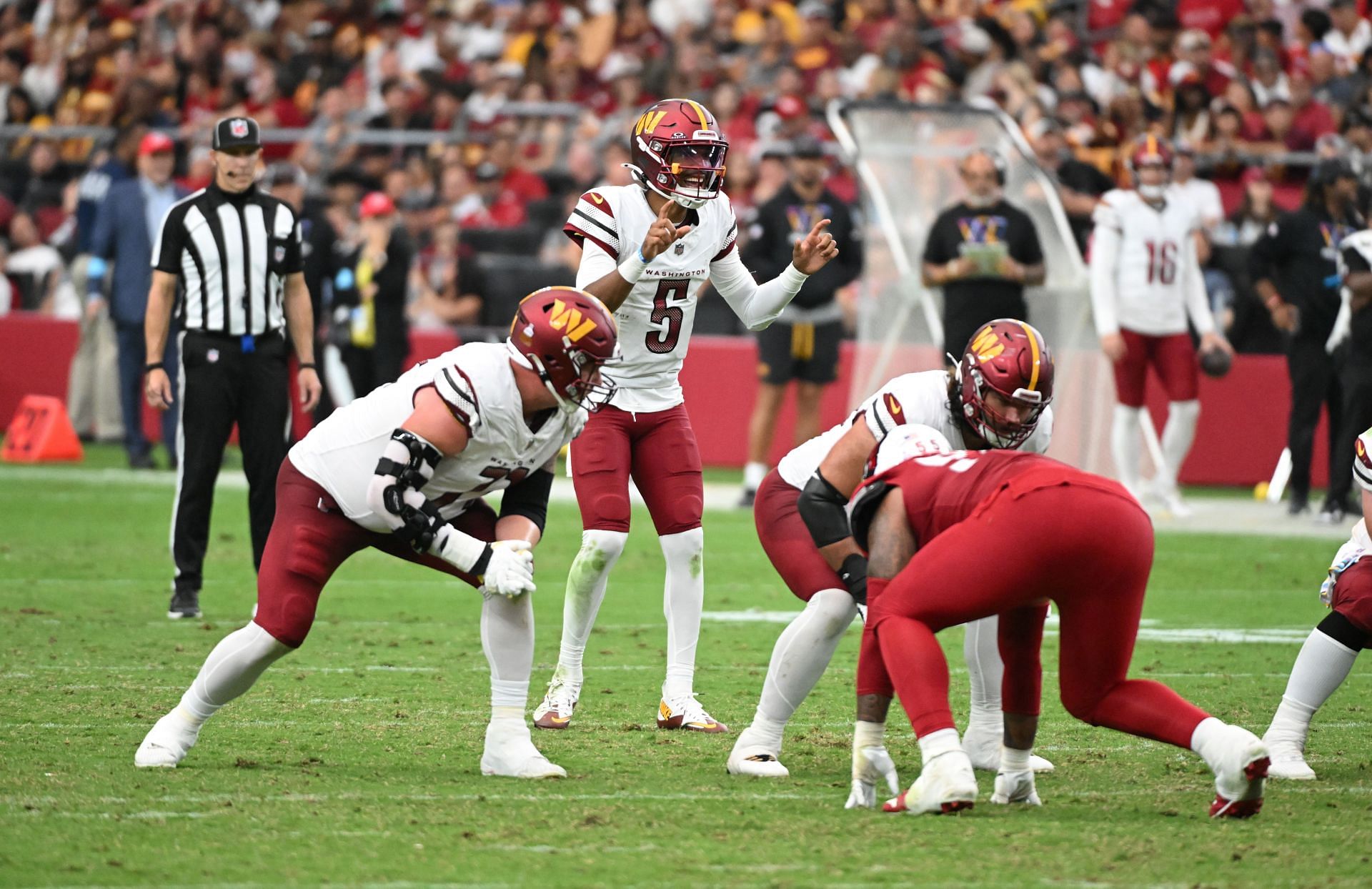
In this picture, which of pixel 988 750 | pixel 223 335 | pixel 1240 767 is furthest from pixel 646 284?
pixel 1240 767

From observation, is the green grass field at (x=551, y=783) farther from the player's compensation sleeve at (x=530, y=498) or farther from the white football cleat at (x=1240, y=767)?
the player's compensation sleeve at (x=530, y=498)

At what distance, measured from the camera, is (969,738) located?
5.07 m

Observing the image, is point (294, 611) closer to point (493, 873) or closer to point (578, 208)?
point (493, 873)

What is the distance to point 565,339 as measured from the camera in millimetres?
4535

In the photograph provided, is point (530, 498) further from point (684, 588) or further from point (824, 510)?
point (684, 588)

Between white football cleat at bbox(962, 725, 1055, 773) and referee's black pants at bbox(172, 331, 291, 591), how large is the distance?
11.5 feet

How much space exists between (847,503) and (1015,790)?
87cm

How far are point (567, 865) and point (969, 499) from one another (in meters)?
1.29

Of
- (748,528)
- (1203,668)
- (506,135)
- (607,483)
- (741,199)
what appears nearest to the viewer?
(607,483)

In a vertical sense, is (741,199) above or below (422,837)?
above

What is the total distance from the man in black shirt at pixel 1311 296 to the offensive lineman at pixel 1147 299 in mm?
626

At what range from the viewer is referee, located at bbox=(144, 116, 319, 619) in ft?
24.4

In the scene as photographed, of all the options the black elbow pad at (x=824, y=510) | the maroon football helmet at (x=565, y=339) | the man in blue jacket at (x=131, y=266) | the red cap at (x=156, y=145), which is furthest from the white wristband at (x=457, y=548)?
the man in blue jacket at (x=131, y=266)

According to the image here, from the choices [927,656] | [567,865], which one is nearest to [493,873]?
[567,865]
